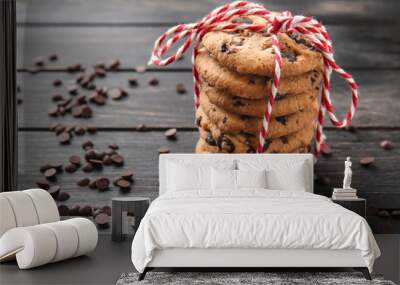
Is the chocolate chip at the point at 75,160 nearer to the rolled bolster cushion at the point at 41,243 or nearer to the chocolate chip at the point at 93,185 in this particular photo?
the chocolate chip at the point at 93,185

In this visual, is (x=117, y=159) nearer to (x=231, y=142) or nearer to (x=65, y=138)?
(x=65, y=138)

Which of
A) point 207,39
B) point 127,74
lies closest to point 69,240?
point 207,39

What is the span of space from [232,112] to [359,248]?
137 cm

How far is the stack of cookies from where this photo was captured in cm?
456

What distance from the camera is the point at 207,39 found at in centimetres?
478

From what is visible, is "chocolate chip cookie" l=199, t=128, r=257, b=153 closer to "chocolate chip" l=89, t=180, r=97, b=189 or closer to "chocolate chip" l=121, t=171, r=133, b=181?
"chocolate chip" l=121, t=171, r=133, b=181

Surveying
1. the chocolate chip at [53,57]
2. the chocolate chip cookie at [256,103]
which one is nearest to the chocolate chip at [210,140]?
the chocolate chip cookie at [256,103]

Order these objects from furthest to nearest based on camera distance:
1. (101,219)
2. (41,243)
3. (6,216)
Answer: (101,219) → (6,216) → (41,243)

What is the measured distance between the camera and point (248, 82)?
15.1ft

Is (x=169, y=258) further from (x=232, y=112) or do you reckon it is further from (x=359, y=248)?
(x=232, y=112)

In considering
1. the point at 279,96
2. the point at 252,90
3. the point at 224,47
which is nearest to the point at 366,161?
the point at 279,96

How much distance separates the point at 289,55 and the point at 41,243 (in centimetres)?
196

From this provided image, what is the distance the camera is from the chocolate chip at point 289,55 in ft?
15.2

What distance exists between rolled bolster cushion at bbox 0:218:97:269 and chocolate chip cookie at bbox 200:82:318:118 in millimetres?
1228
